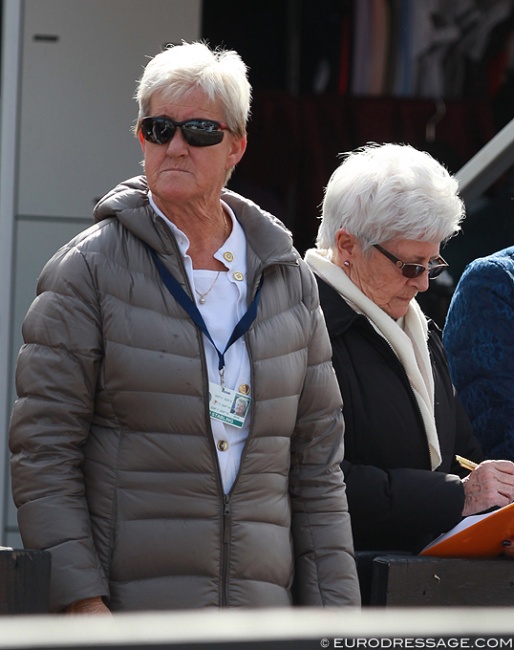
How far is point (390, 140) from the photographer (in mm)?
5570

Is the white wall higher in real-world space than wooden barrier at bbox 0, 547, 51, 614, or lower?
higher

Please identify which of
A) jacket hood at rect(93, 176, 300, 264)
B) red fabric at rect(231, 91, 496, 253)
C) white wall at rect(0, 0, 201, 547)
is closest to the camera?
jacket hood at rect(93, 176, 300, 264)

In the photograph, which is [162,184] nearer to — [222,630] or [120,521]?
[120,521]

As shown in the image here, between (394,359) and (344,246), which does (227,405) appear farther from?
(344,246)

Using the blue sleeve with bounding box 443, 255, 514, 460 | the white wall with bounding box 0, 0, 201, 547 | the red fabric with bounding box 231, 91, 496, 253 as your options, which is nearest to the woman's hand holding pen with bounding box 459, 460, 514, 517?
the blue sleeve with bounding box 443, 255, 514, 460

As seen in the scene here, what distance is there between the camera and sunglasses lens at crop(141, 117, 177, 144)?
2271 millimetres

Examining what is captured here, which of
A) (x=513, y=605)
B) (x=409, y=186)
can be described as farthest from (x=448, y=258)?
(x=513, y=605)

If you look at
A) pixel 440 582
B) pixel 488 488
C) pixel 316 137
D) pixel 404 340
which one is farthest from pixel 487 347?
pixel 316 137

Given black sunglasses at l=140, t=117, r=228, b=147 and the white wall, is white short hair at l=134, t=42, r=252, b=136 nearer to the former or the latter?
black sunglasses at l=140, t=117, r=228, b=147

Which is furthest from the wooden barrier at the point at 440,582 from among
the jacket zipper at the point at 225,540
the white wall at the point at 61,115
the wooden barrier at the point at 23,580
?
the white wall at the point at 61,115

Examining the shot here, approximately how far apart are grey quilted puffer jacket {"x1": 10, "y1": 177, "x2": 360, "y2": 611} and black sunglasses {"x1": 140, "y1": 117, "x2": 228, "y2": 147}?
157 millimetres

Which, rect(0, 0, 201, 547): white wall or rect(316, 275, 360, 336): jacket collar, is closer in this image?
rect(316, 275, 360, 336): jacket collar

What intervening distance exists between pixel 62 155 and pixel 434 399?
101 inches

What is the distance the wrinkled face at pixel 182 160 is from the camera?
7.45ft
